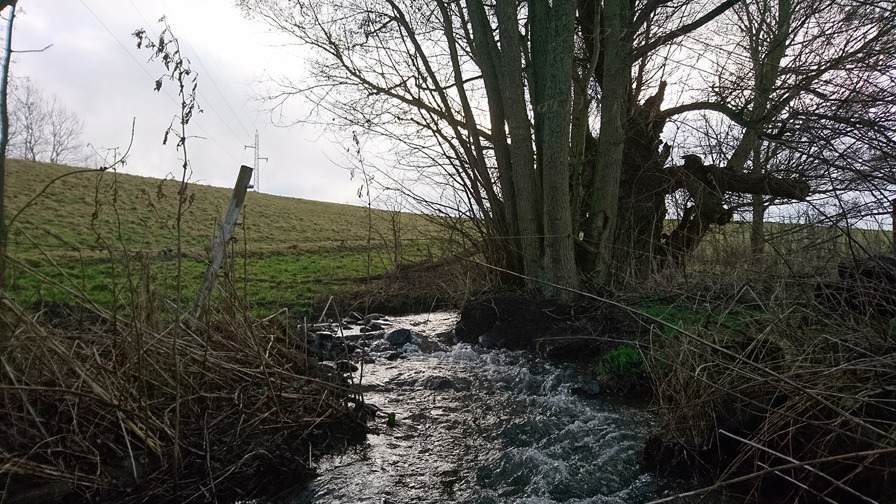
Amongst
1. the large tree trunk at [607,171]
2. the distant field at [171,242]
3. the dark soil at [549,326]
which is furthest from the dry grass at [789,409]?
the large tree trunk at [607,171]

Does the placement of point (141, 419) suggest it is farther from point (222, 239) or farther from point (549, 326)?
point (549, 326)

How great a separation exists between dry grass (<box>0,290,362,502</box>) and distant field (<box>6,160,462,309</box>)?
1.57ft

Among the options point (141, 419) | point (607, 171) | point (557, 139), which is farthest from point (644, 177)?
point (141, 419)

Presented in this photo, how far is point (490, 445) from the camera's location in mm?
4836

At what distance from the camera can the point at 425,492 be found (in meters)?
4.05

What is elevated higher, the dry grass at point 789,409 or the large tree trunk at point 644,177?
the large tree trunk at point 644,177

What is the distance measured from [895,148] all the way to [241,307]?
192 inches

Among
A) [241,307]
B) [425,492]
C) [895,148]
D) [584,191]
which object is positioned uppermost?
[584,191]

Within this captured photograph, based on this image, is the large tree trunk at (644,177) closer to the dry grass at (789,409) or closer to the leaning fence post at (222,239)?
the dry grass at (789,409)

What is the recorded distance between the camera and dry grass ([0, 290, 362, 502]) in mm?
3652

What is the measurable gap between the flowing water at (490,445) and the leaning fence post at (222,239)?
1.87 m

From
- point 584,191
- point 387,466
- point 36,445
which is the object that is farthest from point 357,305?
point 36,445

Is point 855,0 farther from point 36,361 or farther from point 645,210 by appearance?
point 645,210

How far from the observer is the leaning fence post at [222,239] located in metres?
5.14
